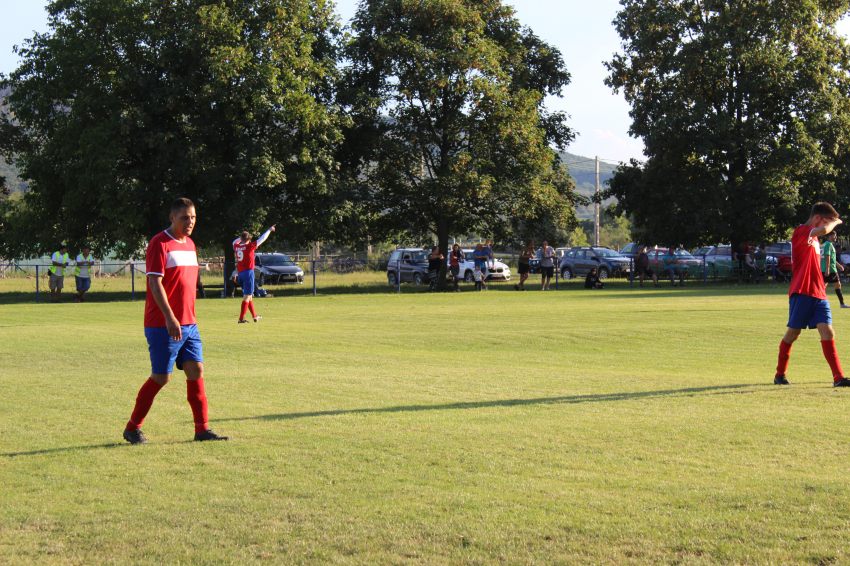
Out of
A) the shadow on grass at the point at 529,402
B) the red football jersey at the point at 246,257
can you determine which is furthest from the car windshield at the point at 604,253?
the shadow on grass at the point at 529,402

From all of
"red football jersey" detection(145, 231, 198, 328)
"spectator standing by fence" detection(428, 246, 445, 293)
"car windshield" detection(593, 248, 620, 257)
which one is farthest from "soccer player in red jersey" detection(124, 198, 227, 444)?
"car windshield" detection(593, 248, 620, 257)

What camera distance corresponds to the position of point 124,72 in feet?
97.6

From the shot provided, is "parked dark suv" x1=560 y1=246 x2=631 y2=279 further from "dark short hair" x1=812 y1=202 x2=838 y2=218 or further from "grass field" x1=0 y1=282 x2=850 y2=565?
"dark short hair" x1=812 y1=202 x2=838 y2=218

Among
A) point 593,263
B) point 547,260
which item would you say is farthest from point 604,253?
point 547,260

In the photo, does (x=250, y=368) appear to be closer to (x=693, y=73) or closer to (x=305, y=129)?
(x=305, y=129)

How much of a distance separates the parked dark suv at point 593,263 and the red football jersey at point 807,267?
35.6 m

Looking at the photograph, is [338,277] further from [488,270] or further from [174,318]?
[174,318]

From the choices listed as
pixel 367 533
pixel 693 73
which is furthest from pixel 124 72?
pixel 367 533

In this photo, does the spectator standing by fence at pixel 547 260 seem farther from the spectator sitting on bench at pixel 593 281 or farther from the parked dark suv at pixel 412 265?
the parked dark suv at pixel 412 265

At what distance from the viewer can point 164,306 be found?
6.26 m

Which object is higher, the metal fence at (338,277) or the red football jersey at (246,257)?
the red football jersey at (246,257)

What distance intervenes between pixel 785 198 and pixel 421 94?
17.1 metres

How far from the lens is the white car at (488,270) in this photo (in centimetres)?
4310

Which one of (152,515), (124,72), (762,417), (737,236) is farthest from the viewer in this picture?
(737,236)
